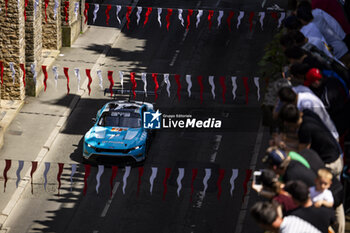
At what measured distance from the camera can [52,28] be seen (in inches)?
1813

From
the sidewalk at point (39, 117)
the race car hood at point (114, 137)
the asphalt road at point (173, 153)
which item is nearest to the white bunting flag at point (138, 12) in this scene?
the asphalt road at point (173, 153)

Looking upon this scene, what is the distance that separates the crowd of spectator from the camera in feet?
51.3

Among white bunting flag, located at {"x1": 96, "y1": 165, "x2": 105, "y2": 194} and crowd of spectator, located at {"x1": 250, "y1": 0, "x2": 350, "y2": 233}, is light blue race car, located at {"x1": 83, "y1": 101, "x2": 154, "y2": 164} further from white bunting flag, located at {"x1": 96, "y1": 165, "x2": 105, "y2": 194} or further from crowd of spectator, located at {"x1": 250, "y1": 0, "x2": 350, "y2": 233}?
crowd of spectator, located at {"x1": 250, "y1": 0, "x2": 350, "y2": 233}

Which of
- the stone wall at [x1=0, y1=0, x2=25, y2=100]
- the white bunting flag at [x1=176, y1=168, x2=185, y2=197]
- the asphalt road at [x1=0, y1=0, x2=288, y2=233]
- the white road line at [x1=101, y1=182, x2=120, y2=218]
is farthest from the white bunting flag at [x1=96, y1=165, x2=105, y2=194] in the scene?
the stone wall at [x1=0, y1=0, x2=25, y2=100]

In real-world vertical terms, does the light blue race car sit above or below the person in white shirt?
below

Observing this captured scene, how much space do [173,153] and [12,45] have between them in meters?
9.02

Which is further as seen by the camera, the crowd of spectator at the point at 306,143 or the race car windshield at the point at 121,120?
the race car windshield at the point at 121,120

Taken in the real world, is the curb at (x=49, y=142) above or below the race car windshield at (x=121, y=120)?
below

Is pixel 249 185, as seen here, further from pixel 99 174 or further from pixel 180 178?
pixel 99 174

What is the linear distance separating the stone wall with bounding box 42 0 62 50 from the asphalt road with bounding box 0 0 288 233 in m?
2.18

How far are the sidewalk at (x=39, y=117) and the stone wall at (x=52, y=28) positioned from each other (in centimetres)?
71

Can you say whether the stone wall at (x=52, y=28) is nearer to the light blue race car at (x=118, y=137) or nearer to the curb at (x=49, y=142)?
the curb at (x=49, y=142)

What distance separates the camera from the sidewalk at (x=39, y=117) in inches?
1380

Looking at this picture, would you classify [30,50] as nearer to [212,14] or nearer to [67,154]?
[67,154]
